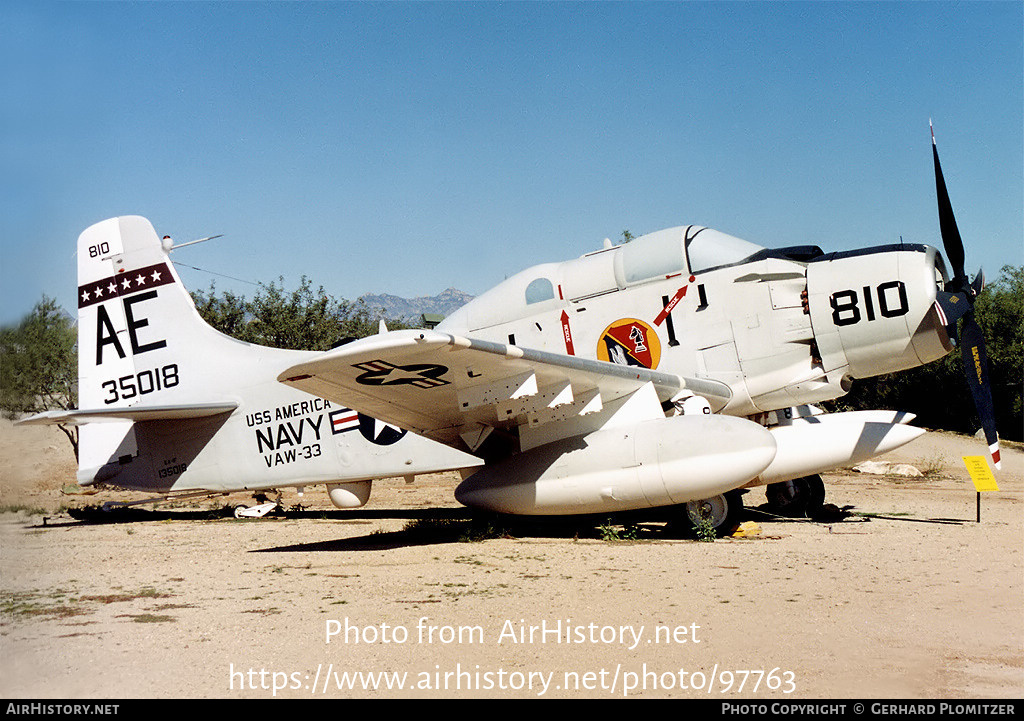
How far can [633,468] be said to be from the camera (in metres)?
8.91

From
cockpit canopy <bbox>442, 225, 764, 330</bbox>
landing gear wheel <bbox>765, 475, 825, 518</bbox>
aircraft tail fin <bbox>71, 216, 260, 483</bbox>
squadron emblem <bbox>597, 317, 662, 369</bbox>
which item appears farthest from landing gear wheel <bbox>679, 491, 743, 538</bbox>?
aircraft tail fin <bbox>71, 216, 260, 483</bbox>

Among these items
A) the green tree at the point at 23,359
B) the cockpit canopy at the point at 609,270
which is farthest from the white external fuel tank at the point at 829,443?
the green tree at the point at 23,359

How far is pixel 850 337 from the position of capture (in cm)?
991

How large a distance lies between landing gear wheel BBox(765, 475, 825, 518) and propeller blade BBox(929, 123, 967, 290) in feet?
12.2

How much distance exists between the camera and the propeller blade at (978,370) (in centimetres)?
1005

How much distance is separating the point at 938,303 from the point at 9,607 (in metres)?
9.52

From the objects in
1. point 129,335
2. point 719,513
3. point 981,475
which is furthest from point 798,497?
point 129,335

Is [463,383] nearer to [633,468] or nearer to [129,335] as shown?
[633,468]

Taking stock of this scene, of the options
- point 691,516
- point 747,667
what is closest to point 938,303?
point 691,516

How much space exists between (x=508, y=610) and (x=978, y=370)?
7237 millimetres

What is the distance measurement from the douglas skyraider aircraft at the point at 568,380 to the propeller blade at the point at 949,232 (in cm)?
2

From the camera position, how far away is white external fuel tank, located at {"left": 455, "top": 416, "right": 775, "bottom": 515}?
8547 millimetres

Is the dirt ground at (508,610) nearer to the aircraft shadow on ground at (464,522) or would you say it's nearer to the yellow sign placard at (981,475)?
the aircraft shadow on ground at (464,522)
